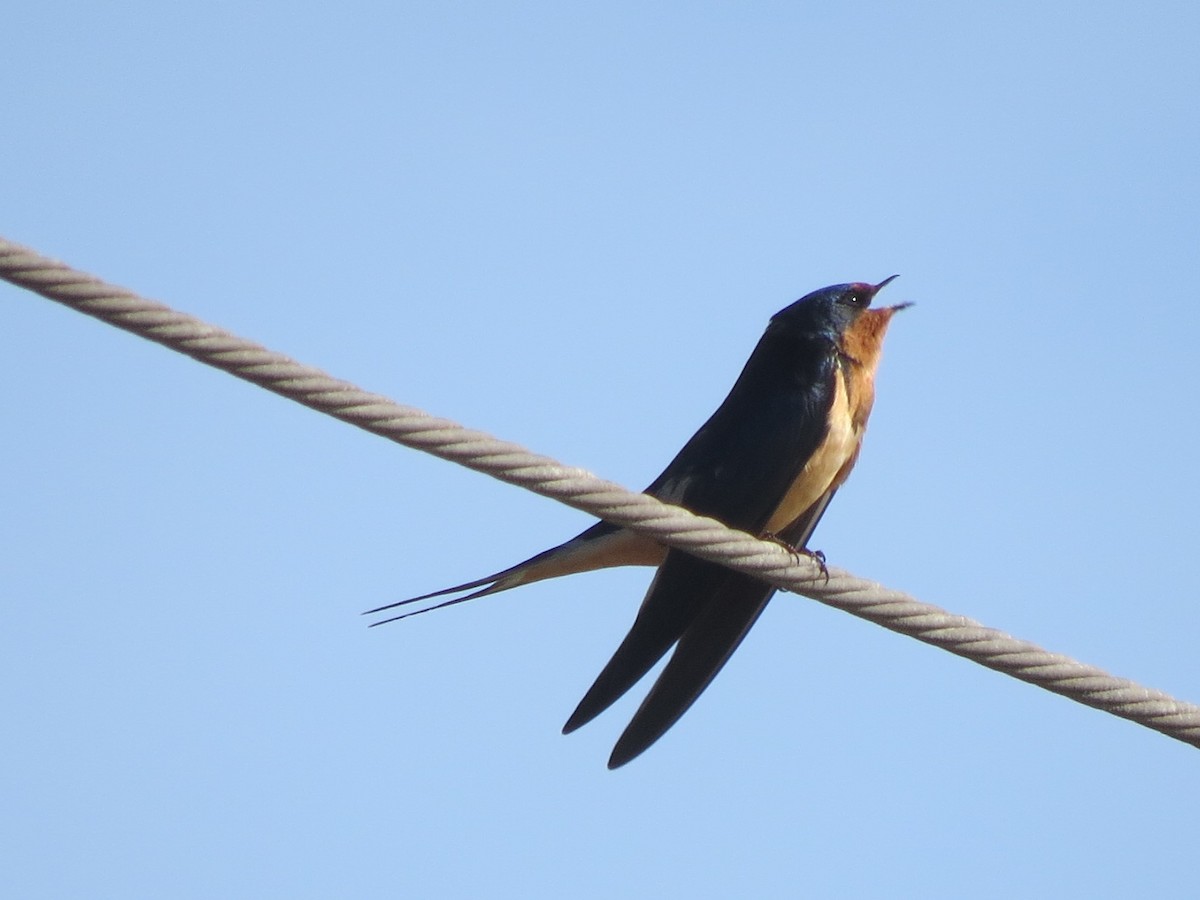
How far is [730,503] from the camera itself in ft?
13.7

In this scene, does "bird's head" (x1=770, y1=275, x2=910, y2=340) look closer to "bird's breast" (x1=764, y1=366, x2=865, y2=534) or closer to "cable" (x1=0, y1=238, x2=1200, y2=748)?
"bird's breast" (x1=764, y1=366, x2=865, y2=534)

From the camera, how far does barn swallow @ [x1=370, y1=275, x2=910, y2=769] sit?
401cm

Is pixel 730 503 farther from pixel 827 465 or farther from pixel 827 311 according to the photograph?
pixel 827 311

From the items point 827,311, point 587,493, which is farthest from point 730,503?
point 587,493

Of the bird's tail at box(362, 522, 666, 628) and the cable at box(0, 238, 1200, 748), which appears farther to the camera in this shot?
the bird's tail at box(362, 522, 666, 628)

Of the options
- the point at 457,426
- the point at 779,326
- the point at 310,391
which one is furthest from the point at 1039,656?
the point at 779,326

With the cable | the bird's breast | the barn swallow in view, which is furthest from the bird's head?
the cable

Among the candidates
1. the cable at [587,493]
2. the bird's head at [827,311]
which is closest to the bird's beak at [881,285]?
the bird's head at [827,311]

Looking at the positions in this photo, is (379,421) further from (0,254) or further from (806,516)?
(806,516)

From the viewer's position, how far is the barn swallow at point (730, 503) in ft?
13.2

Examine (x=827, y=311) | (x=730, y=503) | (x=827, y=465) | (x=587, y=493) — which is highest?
(x=827, y=311)

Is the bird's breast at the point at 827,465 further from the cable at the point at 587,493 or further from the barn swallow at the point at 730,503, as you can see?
the cable at the point at 587,493

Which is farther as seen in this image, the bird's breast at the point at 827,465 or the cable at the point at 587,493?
the bird's breast at the point at 827,465

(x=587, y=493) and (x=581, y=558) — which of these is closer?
(x=587, y=493)
